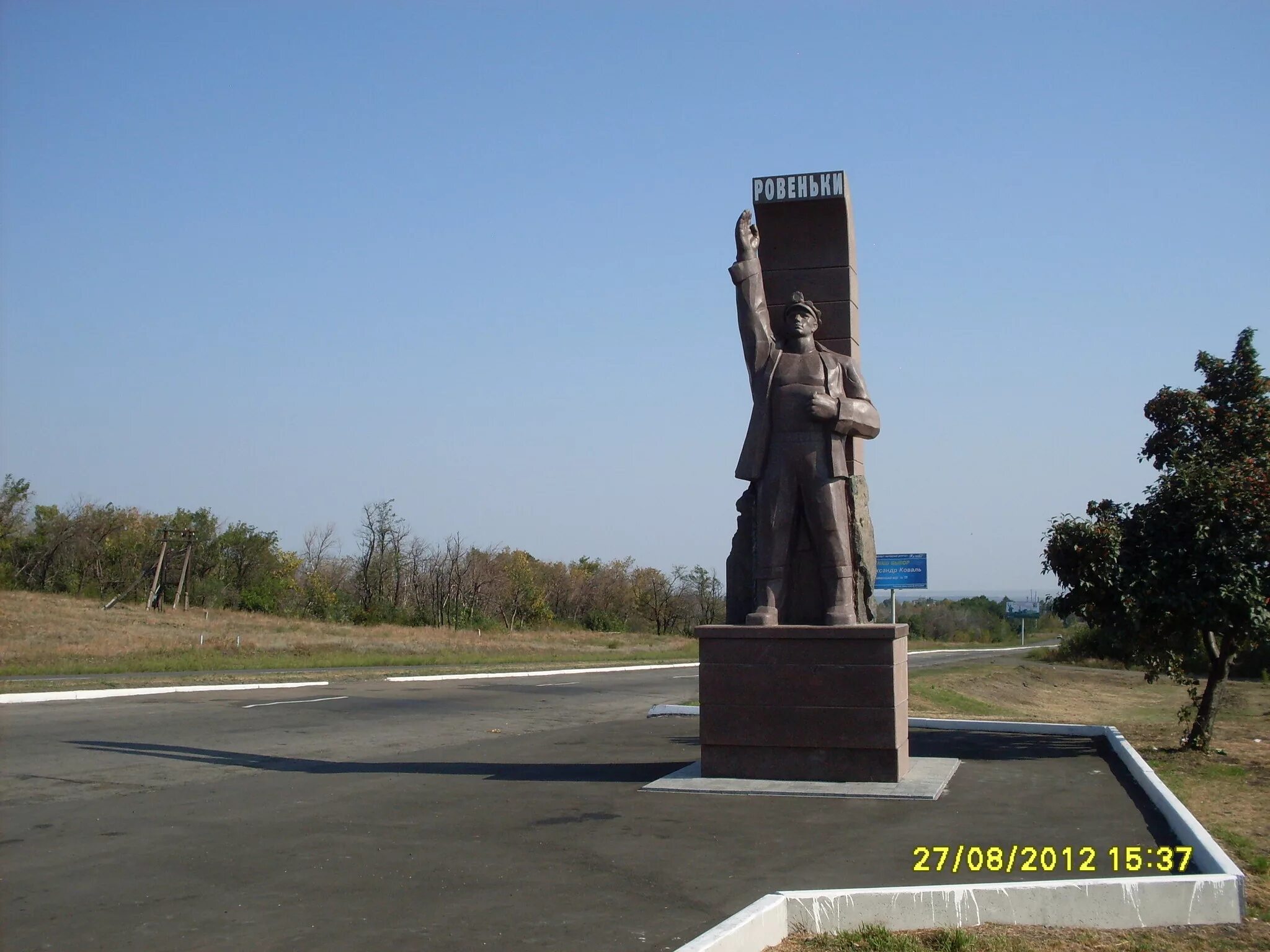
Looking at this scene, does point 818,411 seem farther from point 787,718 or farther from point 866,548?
point 787,718

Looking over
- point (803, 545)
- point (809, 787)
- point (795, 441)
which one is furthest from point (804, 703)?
point (795, 441)

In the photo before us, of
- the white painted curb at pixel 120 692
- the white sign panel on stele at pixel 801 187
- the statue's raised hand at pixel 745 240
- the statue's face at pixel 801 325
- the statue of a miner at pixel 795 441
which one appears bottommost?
the white painted curb at pixel 120 692

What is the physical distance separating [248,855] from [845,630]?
4.59m

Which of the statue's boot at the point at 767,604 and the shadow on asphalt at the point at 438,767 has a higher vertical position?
the statue's boot at the point at 767,604

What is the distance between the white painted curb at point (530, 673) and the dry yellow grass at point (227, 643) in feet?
10.1

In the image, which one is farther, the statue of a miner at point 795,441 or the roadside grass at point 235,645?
the roadside grass at point 235,645

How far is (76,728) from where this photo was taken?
1321cm

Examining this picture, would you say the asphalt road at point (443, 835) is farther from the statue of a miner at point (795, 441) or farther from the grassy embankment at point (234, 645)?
the grassy embankment at point (234, 645)

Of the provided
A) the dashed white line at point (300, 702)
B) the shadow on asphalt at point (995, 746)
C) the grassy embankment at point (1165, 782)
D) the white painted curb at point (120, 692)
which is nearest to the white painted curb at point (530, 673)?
the white painted curb at point (120, 692)

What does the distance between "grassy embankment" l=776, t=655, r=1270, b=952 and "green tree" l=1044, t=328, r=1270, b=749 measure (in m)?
1.33

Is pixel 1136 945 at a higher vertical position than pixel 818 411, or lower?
lower

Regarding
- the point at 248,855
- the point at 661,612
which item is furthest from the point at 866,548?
the point at 661,612

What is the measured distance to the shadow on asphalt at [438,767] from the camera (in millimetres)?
9641

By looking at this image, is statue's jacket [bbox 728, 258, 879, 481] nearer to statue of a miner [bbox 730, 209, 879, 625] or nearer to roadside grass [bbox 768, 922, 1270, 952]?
statue of a miner [bbox 730, 209, 879, 625]
